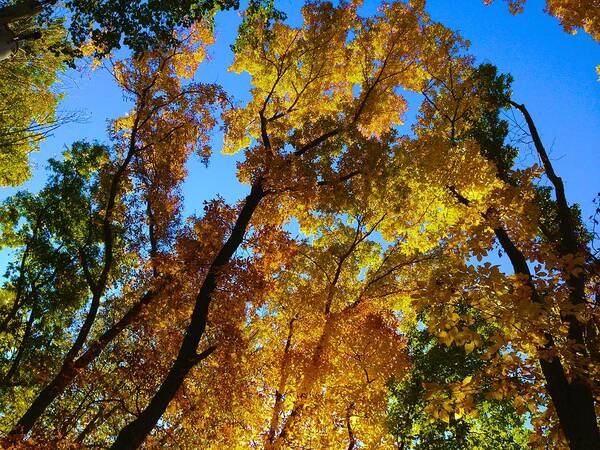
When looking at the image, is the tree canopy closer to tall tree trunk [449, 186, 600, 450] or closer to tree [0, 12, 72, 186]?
tree [0, 12, 72, 186]

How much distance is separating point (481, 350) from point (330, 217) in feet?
26.0

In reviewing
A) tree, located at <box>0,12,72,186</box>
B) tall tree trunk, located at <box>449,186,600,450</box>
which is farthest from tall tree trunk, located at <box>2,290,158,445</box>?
tall tree trunk, located at <box>449,186,600,450</box>

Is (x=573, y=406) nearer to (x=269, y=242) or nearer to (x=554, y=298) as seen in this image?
(x=554, y=298)

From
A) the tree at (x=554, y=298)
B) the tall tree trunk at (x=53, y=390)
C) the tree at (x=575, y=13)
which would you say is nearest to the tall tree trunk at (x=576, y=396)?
the tree at (x=554, y=298)

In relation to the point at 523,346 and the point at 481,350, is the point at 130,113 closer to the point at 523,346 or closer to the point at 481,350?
the point at 523,346

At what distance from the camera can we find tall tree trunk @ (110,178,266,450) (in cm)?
722

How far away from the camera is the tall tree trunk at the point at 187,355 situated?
7.22 metres

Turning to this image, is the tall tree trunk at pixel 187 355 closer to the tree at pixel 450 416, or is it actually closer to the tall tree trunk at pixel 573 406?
the tall tree trunk at pixel 573 406

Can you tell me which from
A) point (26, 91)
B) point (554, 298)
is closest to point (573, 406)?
point (554, 298)

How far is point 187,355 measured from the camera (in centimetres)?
812

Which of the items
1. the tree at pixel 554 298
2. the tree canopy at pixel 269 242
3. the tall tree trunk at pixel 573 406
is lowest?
the tall tree trunk at pixel 573 406

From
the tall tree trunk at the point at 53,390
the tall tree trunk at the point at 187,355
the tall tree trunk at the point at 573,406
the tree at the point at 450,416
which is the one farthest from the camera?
the tree at the point at 450,416

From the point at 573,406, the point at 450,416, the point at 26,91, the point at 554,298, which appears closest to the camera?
the point at 573,406

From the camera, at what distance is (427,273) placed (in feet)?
45.8
